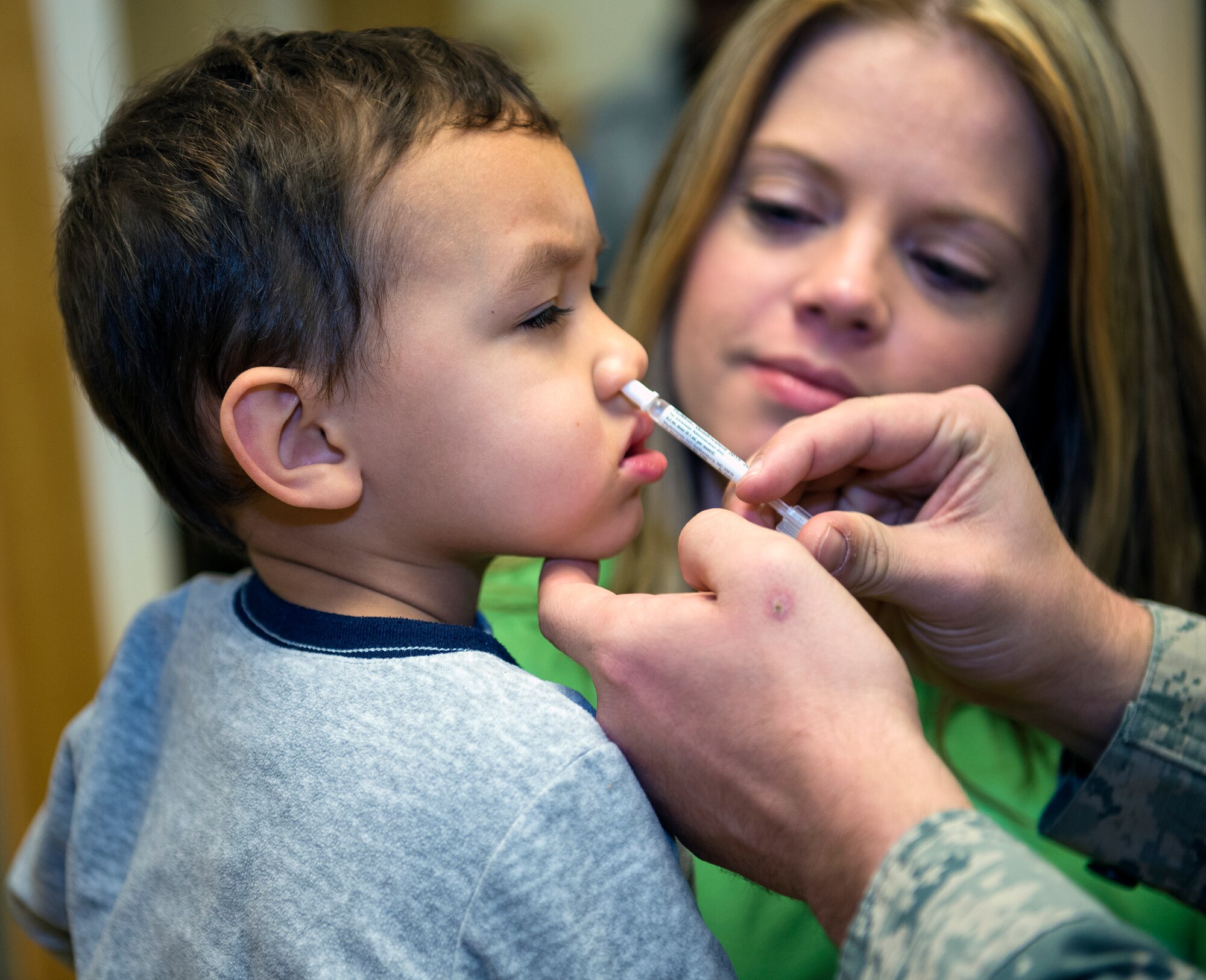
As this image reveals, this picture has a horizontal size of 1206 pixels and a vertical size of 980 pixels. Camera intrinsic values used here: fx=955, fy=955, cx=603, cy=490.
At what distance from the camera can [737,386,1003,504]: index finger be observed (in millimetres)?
779

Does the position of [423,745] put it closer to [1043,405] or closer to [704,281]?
[704,281]

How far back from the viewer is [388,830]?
0.62 metres

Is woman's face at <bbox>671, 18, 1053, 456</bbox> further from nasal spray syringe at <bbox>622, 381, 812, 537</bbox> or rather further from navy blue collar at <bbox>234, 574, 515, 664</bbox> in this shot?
navy blue collar at <bbox>234, 574, 515, 664</bbox>

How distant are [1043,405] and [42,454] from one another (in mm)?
1709

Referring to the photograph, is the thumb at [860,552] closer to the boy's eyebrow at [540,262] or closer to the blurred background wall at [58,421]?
the boy's eyebrow at [540,262]

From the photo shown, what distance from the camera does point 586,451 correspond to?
31.1 inches

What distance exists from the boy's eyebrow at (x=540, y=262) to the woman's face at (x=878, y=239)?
381mm

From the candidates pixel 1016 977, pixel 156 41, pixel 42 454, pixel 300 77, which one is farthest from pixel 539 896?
pixel 156 41

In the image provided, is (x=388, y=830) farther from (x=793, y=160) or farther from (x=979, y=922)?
(x=793, y=160)

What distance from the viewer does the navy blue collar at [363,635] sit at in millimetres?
705

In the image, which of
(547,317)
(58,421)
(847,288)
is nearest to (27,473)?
(58,421)

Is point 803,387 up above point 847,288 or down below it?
below

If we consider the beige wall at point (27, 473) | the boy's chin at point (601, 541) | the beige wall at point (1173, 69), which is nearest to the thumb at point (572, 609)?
the boy's chin at point (601, 541)

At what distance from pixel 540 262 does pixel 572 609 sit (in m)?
0.28
